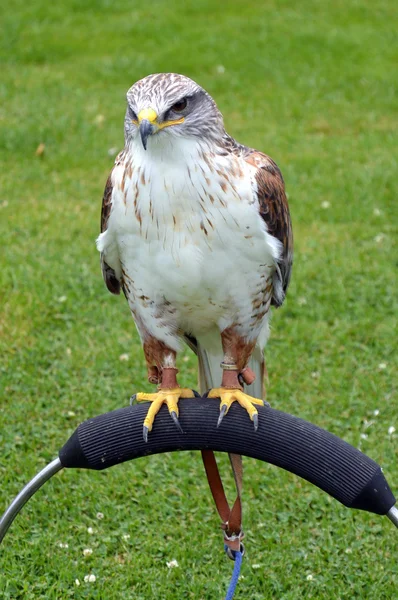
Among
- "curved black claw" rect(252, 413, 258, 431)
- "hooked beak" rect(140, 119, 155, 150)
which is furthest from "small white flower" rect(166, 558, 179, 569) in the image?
"hooked beak" rect(140, 119, 155, 150)

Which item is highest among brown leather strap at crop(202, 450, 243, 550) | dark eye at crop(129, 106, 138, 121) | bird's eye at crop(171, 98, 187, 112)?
bird's eye at crop(171, 98, 187, 112)

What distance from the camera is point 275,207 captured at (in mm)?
2723

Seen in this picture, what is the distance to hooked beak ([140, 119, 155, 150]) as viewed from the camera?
91.2 inches

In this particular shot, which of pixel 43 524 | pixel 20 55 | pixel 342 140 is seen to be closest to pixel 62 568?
pixel 43 524

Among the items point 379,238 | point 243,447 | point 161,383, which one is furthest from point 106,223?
point 379,238

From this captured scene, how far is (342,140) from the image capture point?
775 cm

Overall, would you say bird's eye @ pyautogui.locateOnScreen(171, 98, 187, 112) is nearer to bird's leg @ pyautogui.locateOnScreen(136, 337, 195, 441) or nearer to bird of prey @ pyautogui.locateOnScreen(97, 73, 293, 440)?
bird of prey @ pyautogui.locateOnScreen(97, 73, 293, 440)

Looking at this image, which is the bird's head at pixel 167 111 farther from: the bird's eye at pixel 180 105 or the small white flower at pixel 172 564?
the small white flower at pixel 172 564

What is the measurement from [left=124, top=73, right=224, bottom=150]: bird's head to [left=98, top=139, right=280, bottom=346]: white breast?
5 centimetres

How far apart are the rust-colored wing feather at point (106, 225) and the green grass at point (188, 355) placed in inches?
53.6

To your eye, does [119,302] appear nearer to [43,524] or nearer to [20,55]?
[43,524]

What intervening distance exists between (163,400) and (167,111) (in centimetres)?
92

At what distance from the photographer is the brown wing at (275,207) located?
2658 millimetres

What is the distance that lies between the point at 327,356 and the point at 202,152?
2.74 meters
